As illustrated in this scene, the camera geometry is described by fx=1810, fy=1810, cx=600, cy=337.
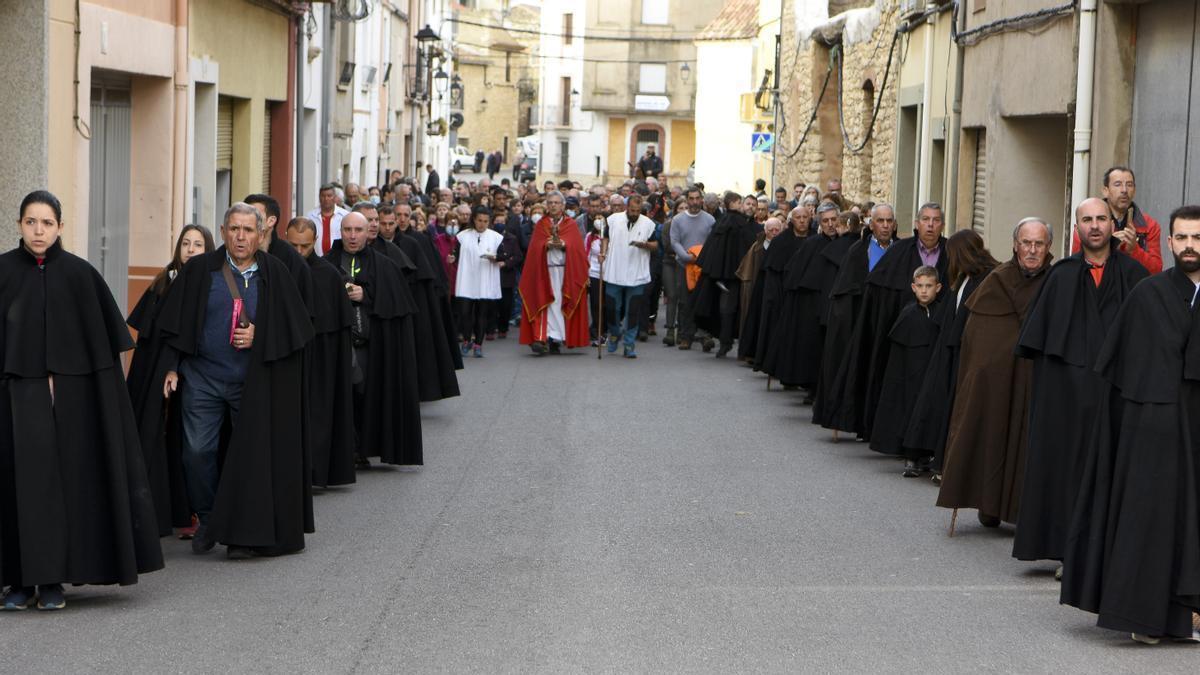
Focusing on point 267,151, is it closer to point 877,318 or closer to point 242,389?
point 877,318

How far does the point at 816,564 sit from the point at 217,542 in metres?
3.03

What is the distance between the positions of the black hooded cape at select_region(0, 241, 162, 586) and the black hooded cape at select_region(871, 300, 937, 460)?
20.1 ft

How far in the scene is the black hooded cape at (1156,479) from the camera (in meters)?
7.33

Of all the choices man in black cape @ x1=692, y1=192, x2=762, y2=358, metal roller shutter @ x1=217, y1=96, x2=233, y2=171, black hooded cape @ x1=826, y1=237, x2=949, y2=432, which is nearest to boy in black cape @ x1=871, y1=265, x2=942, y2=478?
black hooded cape @ x1=826, y1=237, x2=949, y2=432

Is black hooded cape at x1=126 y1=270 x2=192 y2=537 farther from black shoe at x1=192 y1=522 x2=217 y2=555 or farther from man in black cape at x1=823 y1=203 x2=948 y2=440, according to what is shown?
man in black cape at x1=823 y1=203 x2=948 y2=440

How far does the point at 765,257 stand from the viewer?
740 inches

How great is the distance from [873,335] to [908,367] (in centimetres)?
115

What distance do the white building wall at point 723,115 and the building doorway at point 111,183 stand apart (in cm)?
3836

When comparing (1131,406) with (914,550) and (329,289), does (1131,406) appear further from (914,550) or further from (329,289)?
(329,289)

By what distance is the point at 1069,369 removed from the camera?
8.83 m

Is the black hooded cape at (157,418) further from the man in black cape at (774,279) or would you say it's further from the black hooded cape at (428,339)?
the man in black cape at (774,279)

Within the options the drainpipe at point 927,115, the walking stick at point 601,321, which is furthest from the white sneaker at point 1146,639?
the drainpipe at point 927,115

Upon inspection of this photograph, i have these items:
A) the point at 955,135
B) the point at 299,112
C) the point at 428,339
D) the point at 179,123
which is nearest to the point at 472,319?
the point at 299,112

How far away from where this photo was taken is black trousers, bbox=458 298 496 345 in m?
21.0
